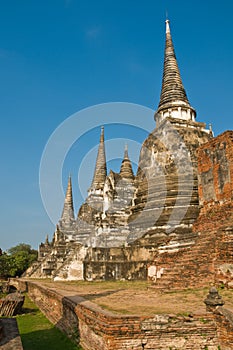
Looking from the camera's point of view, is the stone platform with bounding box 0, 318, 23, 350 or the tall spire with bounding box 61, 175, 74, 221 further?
the tall spire with bounding box 61, 175, 74, 221

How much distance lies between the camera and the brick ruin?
9.59m

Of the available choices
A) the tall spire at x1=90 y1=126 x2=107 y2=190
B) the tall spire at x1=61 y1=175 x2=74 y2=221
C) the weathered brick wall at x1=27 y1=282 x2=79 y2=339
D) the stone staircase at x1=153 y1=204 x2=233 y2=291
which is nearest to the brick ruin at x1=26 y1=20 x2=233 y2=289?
the stone staircase at x1=153 y1=204 x2=233 y2=291

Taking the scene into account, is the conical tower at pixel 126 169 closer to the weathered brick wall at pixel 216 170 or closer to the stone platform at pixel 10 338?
the weathered brick wall at pixel 216 170

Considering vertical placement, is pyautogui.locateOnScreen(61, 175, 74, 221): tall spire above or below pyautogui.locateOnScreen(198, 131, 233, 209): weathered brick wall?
above

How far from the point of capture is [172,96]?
21859mm

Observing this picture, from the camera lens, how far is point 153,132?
2072cm

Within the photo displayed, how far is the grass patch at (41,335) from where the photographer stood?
683 cm

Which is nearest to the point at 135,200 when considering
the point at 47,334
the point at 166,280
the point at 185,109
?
the point at 185,109

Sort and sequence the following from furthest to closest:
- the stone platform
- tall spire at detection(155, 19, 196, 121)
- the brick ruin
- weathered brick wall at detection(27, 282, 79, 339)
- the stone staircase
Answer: tall spire at detection(155, 19, 196, 121), the brick ruin, the stone staircase, weathered brick wall at detection(27, 282, 79, 339), the stone platform

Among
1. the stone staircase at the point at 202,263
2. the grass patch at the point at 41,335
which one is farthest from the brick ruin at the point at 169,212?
the grass patch at the point at 41,335

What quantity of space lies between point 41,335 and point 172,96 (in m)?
17.5

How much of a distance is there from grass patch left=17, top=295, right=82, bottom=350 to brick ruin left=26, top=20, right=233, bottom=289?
328cm

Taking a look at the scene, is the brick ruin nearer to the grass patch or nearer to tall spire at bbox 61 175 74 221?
the grass patch

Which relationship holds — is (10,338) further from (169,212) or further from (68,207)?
(68,207)
